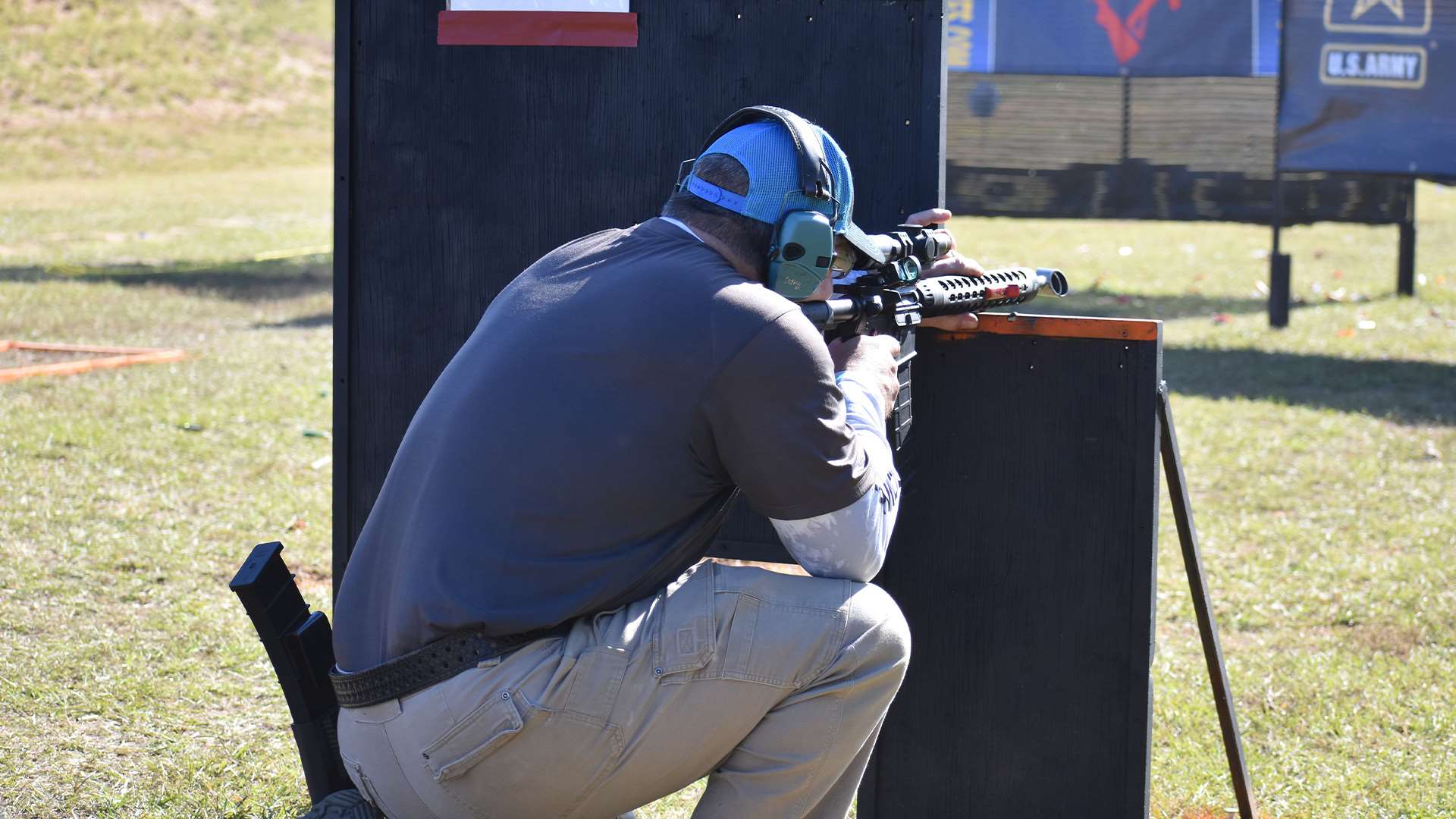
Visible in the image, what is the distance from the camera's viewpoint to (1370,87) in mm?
9820

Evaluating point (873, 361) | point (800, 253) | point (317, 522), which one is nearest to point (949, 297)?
point (873, 361)

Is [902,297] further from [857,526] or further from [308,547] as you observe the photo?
[308,547]

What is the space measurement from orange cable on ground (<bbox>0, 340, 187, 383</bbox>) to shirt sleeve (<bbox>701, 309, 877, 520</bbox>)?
6439mm

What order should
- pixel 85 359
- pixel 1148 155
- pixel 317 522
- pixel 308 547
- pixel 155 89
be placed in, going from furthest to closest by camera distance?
1. pixel 155 89
2. pixel 1148 155
3. pixel 85 359
4. pixel 317 522
5. pixel 308 547

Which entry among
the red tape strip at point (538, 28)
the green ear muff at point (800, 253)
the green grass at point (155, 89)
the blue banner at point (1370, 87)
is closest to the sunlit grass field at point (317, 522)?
the blue banner at point (1370, 87)

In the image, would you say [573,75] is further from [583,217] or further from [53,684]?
[53,684]

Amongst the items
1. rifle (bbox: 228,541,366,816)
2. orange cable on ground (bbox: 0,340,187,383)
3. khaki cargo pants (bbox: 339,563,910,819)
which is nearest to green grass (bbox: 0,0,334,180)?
orange cable on ground (bbox: 0,340,187,383)

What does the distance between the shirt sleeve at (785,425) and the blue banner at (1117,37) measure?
9.76 m

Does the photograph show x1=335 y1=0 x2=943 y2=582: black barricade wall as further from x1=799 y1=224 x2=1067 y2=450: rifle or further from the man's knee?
the man's knee

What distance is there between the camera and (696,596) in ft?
7.66

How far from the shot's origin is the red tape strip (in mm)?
3051

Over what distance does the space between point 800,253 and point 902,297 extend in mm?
430

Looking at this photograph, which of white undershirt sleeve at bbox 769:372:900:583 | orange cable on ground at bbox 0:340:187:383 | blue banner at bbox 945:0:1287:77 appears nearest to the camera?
white undershirt sleeve at bbox 769:372:900:583

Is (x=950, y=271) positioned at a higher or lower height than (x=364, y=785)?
higher
